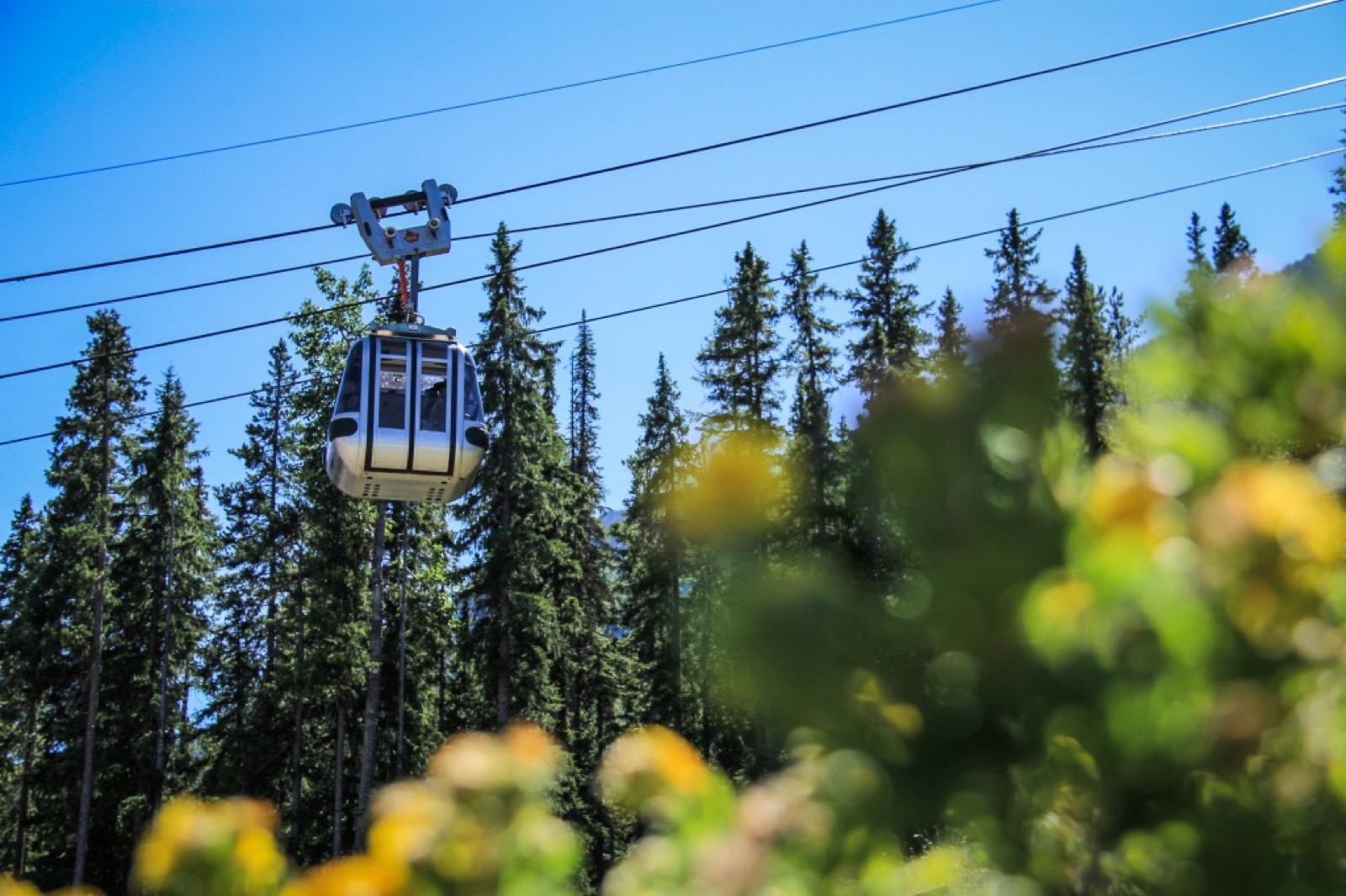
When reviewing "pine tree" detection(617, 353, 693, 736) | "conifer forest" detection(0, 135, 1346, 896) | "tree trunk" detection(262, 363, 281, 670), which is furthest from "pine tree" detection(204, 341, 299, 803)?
"conifer forest" detection(0, 135, 1346, 896)

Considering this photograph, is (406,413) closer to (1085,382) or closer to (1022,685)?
(1085,382)

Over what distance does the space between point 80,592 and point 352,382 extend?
92.2 ft

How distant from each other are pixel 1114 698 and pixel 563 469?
34.8m

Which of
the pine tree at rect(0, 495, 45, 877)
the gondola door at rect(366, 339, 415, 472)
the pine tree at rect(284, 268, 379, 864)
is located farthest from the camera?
the pine tree at rect(0, 495, 45, 877)

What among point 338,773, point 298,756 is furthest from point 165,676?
point 338,773

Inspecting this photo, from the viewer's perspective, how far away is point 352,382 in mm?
11430

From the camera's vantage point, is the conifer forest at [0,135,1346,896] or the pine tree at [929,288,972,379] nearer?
the conifer forest at [0,135,1346,896]

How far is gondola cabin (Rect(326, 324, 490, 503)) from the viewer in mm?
11375

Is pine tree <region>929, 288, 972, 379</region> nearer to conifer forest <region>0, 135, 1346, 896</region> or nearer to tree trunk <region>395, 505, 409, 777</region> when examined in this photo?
conifer forest <region>0, 135, 1346, 896</region>

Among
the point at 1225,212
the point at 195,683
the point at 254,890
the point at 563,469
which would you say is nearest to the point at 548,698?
the point at 563,469

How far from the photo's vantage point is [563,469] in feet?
118

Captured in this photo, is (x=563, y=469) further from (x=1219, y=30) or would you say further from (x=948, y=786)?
(x=948, y=786)

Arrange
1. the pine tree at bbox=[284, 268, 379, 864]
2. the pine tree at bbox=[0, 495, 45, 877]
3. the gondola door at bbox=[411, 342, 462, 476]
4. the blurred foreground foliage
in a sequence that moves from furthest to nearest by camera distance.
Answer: the pine tree at bbox=[0, 495, 45, 877] < the pine tree at bbox=[284, 268, 379, 864] < the gondola door at bbox=[411, 342, 462, 476] < the blurred foreground foliage

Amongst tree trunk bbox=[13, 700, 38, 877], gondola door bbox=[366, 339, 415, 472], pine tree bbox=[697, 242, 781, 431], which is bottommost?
tree trunk bbox=[13, 700, 38, 877]
